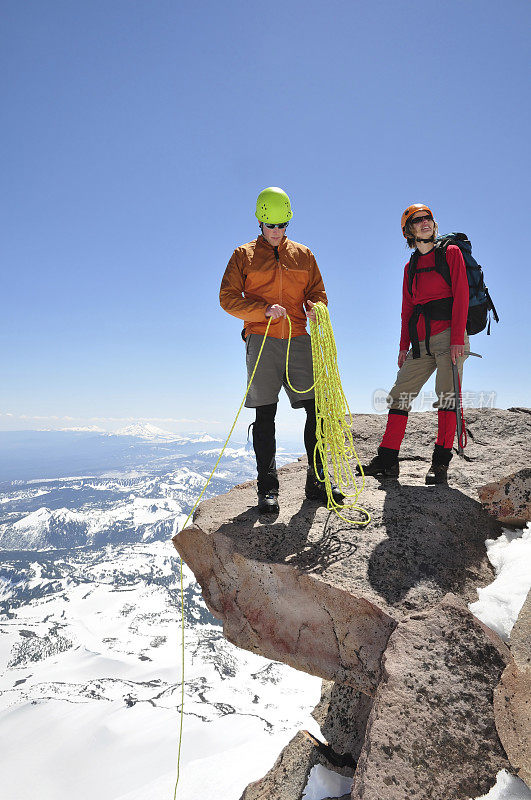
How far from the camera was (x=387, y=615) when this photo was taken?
2.66 m

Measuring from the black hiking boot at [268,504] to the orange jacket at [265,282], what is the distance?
174 centimetres

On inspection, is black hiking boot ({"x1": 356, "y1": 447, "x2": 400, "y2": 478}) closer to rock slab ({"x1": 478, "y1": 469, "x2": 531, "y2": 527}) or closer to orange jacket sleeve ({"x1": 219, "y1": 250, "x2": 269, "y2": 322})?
rock slab ({"x1": 478, "y1": 469, "x2": 531, "y2": 527})

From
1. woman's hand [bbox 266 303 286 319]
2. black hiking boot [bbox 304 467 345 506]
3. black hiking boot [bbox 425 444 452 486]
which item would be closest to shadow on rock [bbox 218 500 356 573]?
black hiking boot [bbox 304 467 345 506]

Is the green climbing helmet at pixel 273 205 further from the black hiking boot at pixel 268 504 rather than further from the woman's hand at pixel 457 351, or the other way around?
the black hiking boot at pixel 268 504

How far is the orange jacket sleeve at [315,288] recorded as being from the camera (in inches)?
167

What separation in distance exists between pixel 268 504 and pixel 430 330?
2.76 m

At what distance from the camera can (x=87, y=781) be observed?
30906 millimetres

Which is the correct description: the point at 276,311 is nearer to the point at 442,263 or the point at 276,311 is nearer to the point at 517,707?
the point at 442,263

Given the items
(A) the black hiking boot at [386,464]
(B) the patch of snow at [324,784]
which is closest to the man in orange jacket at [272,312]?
(A) the black hiking boot at [386,464]

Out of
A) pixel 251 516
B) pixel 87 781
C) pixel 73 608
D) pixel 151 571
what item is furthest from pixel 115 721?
pixel 151 571

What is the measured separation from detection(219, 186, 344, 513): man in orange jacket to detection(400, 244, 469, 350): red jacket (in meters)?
1.20

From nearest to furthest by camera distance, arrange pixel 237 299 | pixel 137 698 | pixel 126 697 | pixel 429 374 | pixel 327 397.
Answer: pixel 237 299
pixel 327 397
pixel 429 374
pixel 137 698
pixel 126 697

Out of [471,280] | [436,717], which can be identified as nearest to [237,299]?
[471,280]

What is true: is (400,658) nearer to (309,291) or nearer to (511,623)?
(511,623)
